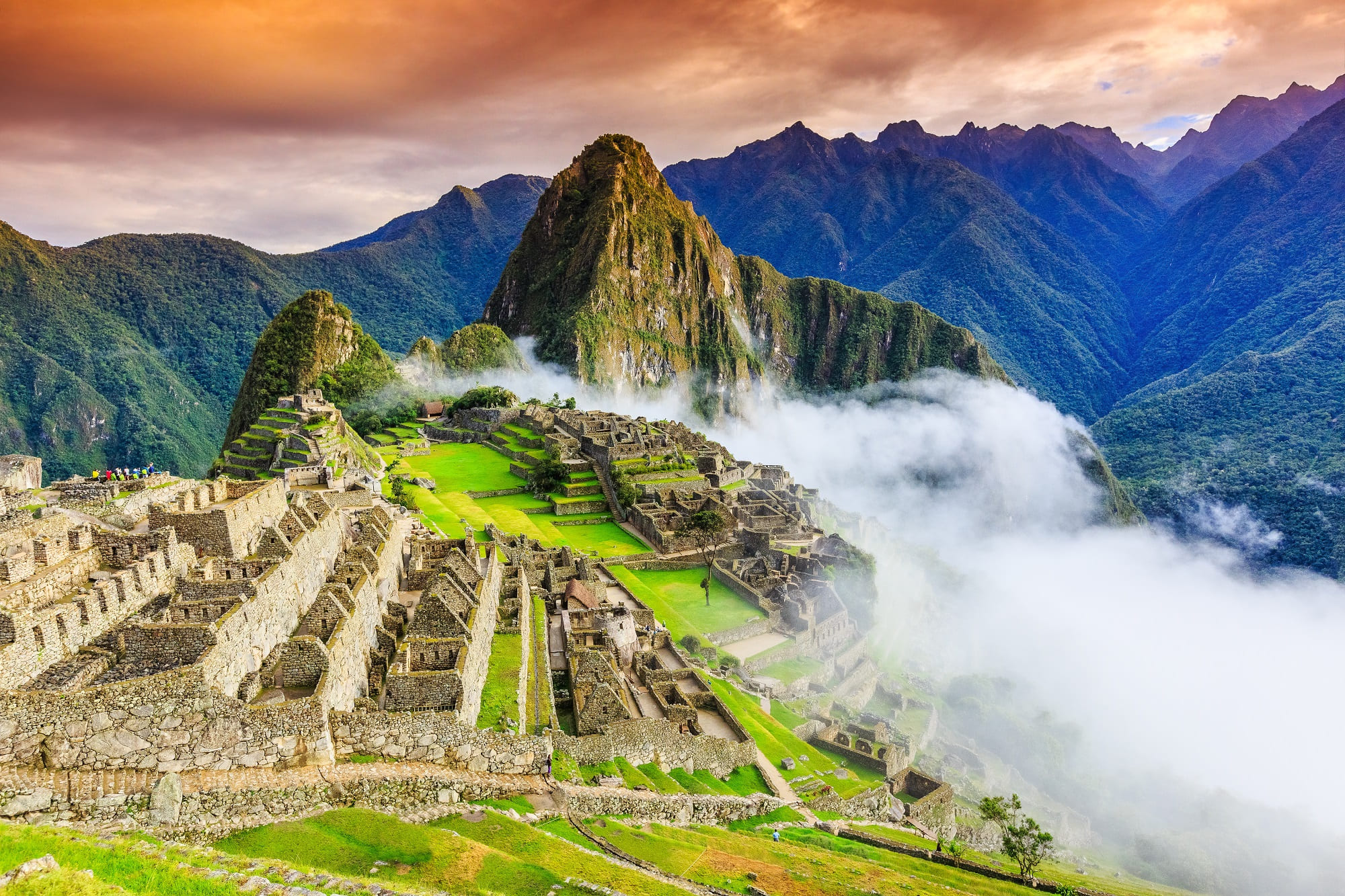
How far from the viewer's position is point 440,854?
39.5 ft

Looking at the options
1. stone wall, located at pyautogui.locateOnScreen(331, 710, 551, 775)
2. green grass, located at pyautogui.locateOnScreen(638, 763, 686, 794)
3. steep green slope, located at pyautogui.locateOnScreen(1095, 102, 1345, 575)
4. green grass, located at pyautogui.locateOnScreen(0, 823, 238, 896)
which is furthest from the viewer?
steep green slope, located at pyautogui.locateOnScreen(1095, 102, 1345, 575)

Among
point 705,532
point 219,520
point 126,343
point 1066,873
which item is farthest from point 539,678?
point 126,343

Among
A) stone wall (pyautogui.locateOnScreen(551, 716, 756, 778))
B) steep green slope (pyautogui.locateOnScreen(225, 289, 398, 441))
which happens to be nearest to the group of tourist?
stone wall (pyautogui.locateOnScreen(551, 716, 756, 778))

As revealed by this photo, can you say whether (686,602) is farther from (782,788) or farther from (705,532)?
(782,788)

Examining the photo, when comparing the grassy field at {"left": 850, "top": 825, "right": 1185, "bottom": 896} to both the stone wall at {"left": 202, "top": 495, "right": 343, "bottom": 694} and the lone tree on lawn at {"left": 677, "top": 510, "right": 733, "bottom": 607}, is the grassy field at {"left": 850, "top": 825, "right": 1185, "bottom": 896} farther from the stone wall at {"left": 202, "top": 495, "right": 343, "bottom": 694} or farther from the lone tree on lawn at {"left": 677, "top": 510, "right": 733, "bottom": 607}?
the lone tree on lawn at {"left": 677, "top": 510, "right": 733, "bottom": 607}

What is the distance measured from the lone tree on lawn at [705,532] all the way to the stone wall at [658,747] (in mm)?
24472

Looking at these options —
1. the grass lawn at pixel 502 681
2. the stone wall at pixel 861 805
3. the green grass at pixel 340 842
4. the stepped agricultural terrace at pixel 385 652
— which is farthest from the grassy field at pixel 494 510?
the green grass at pixel 340 842

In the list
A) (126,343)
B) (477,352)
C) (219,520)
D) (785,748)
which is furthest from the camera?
(477,352)

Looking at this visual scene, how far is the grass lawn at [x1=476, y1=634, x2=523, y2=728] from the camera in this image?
17.5 m

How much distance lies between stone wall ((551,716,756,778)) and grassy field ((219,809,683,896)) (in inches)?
181

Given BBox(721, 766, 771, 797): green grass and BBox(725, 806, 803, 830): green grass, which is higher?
BBox(721, 766, 771, 797): green grass

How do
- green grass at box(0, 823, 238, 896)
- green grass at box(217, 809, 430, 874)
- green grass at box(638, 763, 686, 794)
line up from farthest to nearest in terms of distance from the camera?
green grass at box(638, 763, 686, 794), green grass at box(217, 809, 430, 874), green grass at box(0, 823, 238, 896)

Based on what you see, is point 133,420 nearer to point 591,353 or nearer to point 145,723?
point 591,353

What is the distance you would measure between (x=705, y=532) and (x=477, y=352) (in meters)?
104
